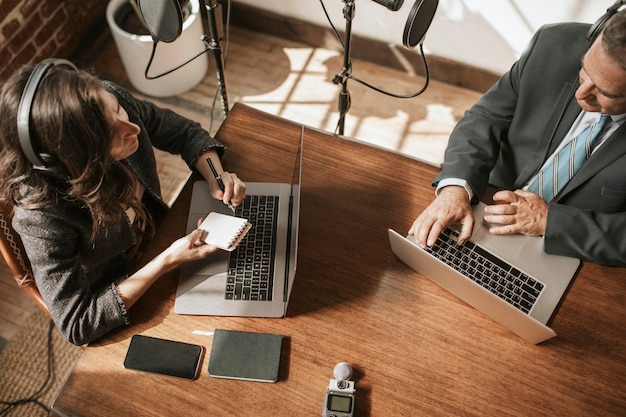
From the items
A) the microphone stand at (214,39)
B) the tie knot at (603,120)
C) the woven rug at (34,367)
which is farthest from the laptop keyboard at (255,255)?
the woven rug at (34,367)

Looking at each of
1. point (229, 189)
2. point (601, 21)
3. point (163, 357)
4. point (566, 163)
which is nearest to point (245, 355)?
point (163, 357)

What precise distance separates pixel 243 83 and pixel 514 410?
2124mm

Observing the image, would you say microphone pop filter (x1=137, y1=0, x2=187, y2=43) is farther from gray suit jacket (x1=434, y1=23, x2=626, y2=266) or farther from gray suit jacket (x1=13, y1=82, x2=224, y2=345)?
gray suit jacket (x1=434, y1=23, x2=626, y2=266)

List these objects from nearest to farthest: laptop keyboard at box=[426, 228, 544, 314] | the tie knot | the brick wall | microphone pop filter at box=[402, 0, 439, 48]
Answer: microphone pop filter at box=[402, 0, 439, 48], laptop keyboard at box=[426, 228, 544, 314], the tie knot, the brick wall

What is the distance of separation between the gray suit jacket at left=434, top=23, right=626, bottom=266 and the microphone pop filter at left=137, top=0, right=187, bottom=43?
77 cm

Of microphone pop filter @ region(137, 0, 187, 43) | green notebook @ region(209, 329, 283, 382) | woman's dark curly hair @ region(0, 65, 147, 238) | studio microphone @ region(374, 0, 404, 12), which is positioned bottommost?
green notebook @ region(209, 329, 283, 382)

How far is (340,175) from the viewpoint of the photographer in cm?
147

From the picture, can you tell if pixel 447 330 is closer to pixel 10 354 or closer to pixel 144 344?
pixel 144 344

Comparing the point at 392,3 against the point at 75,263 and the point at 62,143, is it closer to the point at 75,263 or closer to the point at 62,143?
the point at 62,143

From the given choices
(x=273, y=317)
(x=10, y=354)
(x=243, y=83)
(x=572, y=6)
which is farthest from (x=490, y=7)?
(x=10, y=354)

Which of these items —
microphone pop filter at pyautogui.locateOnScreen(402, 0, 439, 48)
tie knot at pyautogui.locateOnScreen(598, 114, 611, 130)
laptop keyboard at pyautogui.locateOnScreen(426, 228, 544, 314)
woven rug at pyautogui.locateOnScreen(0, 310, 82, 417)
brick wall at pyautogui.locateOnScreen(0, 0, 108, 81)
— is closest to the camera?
microphone pop filter at pyautogui.locateOnScreen(402, 0, 439, 48)

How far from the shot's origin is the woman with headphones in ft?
3.51

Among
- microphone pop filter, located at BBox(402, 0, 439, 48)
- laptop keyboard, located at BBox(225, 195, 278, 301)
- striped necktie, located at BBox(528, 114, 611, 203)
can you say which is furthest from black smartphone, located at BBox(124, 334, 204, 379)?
striped necktie, located at BBox(528, 114, 611, 203)

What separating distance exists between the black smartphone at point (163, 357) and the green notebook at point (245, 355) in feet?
0.14
